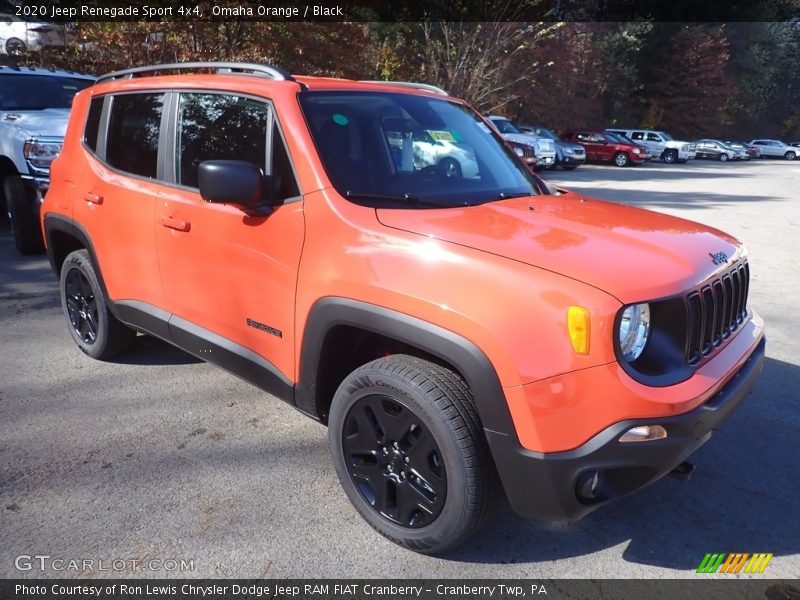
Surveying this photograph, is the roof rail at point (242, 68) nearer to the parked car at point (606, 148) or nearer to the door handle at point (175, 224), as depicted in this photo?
the door handle at point (175, 224)

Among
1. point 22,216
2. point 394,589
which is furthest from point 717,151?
point 394,589

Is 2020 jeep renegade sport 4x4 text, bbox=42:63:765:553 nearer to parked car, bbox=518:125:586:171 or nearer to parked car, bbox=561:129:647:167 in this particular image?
parked car, bbox=518:125:586:171

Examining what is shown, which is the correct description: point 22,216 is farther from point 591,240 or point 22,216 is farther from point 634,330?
point 634,330

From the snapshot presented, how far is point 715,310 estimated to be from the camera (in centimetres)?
244

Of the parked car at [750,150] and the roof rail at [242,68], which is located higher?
the roof rail at [242,68]

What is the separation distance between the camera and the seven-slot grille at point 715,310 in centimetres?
227

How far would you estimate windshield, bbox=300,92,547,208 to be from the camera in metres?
2.74

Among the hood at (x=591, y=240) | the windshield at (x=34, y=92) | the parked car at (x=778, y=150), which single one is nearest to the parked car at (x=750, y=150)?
the parked car at (x=778, y=150)

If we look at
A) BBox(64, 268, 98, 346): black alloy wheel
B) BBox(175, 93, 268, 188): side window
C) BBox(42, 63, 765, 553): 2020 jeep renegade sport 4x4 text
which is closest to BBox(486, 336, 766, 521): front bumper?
BBox(42, 63, 765, 553): 2020 jeep renegade sport 4x4 text

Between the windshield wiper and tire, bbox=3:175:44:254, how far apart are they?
18.9 ft

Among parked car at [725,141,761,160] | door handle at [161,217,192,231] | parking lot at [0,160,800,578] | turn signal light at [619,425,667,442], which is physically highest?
door handle at [161,217,192,231]

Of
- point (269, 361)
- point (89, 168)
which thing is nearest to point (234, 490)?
point (269, 361)

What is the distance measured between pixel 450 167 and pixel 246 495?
189 cm

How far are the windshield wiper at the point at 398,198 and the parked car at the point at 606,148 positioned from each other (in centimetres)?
2757
